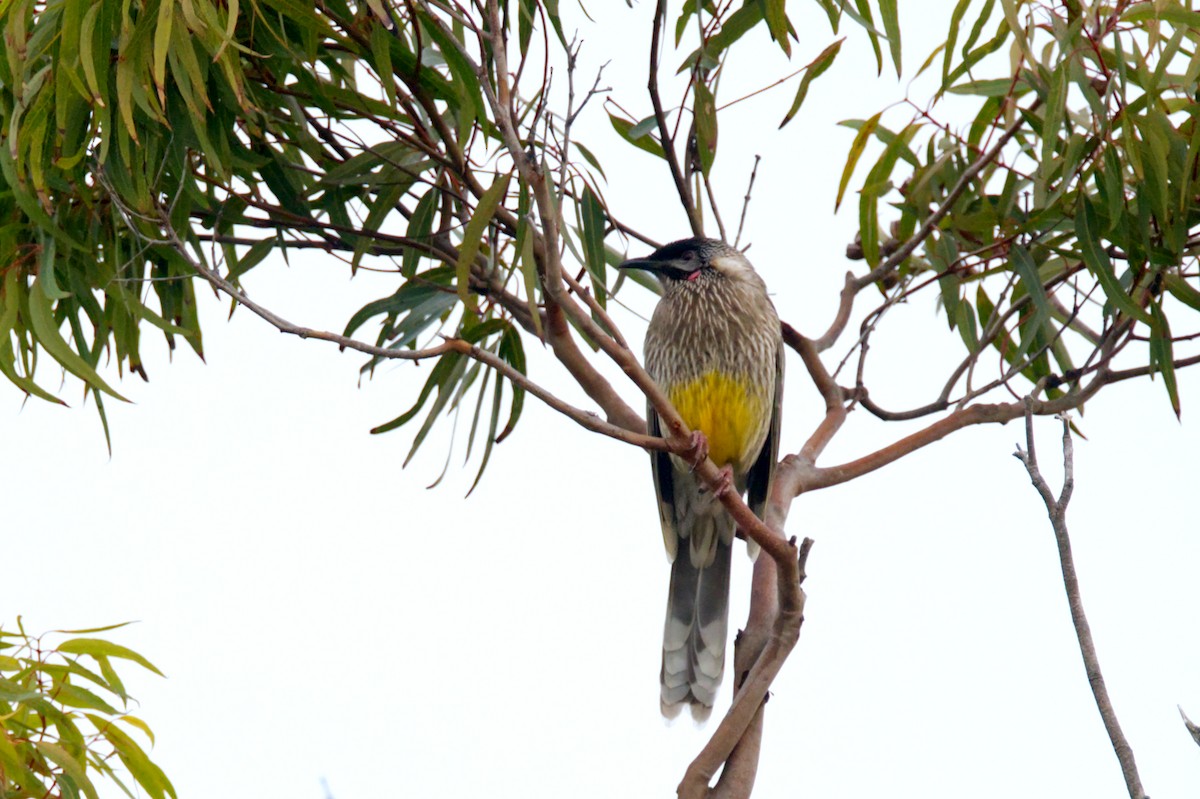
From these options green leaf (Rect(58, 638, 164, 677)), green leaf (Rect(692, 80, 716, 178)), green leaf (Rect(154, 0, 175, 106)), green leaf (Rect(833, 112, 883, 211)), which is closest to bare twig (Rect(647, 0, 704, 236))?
green leaf (Rect(692, 80, 716, 178))

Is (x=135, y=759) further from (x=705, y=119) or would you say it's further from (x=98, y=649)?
(x=705, y=119)

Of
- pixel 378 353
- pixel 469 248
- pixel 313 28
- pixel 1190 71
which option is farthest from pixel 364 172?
pixel 1190 71

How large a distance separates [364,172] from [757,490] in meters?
→ 1.68

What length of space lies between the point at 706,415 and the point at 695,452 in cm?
110

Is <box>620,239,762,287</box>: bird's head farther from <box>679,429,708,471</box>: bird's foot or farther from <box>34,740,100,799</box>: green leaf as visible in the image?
<box>34,740,100,799</box>: green leaf

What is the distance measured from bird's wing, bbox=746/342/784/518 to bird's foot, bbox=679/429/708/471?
1182 millimetres

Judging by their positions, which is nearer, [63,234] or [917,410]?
[63,234]

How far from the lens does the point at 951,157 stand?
369 centimetres

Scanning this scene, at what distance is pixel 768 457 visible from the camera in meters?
4.47

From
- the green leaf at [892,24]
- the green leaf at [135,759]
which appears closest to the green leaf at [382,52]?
the green leaf at [892,24]

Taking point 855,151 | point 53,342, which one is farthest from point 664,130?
point 53,342

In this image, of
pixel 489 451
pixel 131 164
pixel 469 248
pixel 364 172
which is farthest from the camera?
pixel 489 451

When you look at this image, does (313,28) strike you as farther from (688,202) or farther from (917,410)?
(917,410)

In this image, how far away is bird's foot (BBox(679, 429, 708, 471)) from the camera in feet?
9.90
